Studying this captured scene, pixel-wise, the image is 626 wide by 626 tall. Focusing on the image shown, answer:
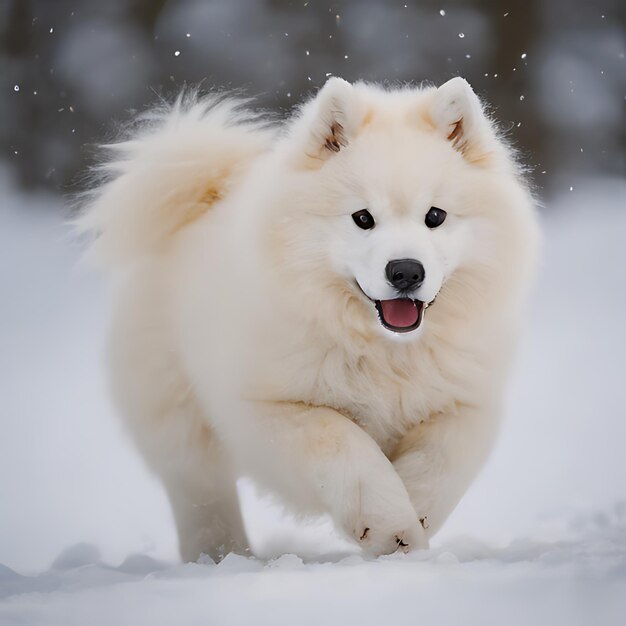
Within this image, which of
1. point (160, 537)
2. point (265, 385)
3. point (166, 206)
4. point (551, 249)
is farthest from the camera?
point (551, 249)

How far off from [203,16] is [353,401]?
6.45 m

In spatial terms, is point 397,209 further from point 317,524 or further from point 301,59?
point 301,59

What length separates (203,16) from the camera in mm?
9172

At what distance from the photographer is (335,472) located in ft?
10.6

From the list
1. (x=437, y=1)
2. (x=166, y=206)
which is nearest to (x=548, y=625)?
(x=166, y=206)

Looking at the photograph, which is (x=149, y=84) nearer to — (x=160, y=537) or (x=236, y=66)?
(x=236, y=66)

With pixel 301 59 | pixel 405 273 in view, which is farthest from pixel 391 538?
pixel 301 59

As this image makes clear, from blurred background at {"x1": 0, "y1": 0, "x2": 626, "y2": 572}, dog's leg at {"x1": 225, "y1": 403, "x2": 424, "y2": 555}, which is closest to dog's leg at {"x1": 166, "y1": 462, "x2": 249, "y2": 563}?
dog's leg at {"x1": 225, "y1": 403, "x2": 424, "y2": 555}

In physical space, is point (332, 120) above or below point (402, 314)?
above

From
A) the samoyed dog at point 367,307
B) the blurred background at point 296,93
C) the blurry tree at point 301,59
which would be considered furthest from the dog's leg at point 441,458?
the blurry tree at point 301,59

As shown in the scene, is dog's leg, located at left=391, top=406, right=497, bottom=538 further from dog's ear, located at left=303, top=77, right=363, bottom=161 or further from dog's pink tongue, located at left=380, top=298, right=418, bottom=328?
dog's ear, located at left=303, top=77, right=363, bottom=161

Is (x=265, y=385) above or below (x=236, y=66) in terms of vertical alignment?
below

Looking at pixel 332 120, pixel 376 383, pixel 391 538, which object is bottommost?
pixel 391 538

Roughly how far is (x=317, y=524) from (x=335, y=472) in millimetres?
479
